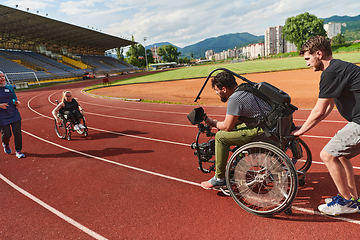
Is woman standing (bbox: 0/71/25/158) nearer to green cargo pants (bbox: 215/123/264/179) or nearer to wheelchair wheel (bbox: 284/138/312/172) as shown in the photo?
green cargo pants (bbox: 215/123/264/179)

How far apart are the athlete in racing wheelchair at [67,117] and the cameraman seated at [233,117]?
5286 millimetres

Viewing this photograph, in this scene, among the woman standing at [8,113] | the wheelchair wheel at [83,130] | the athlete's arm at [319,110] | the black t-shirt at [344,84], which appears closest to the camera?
the black t-shirt at [344,84]

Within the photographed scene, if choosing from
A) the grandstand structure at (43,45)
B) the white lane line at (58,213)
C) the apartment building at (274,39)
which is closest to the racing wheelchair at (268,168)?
the white lane line at (58,213)

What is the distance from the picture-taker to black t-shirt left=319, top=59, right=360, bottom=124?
2094 millimetres

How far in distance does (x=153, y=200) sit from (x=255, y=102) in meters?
2.12

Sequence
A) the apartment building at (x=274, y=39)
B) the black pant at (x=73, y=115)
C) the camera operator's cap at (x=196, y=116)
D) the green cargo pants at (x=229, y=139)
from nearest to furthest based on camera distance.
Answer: the green cargo pants at (x=229, y=139) → the camera operator's cap at (x=196, y=116) → the black pant at (x=73, y=115) → the apartment building at (x=274, y=39)

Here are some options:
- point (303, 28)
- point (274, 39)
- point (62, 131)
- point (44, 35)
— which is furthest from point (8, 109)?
point (274, 39)

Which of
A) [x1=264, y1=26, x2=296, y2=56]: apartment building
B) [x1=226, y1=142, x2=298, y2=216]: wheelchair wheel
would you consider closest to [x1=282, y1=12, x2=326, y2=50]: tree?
[x1=226, y1=142, x2=298, y2=216]: wheelchair wheel

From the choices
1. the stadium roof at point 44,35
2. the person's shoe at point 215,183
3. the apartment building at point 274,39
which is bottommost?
the person's shoe at point 215,183

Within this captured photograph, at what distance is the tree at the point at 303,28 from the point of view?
6506 cm

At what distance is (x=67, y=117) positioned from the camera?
644 cm

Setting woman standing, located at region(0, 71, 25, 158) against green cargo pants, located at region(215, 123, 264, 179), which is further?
woman standing, located at region(0, 71, 25, 158)

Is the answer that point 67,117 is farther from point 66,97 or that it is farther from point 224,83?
point 224,83

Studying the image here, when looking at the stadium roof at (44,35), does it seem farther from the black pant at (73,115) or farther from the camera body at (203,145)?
the camera body at (203,145)
